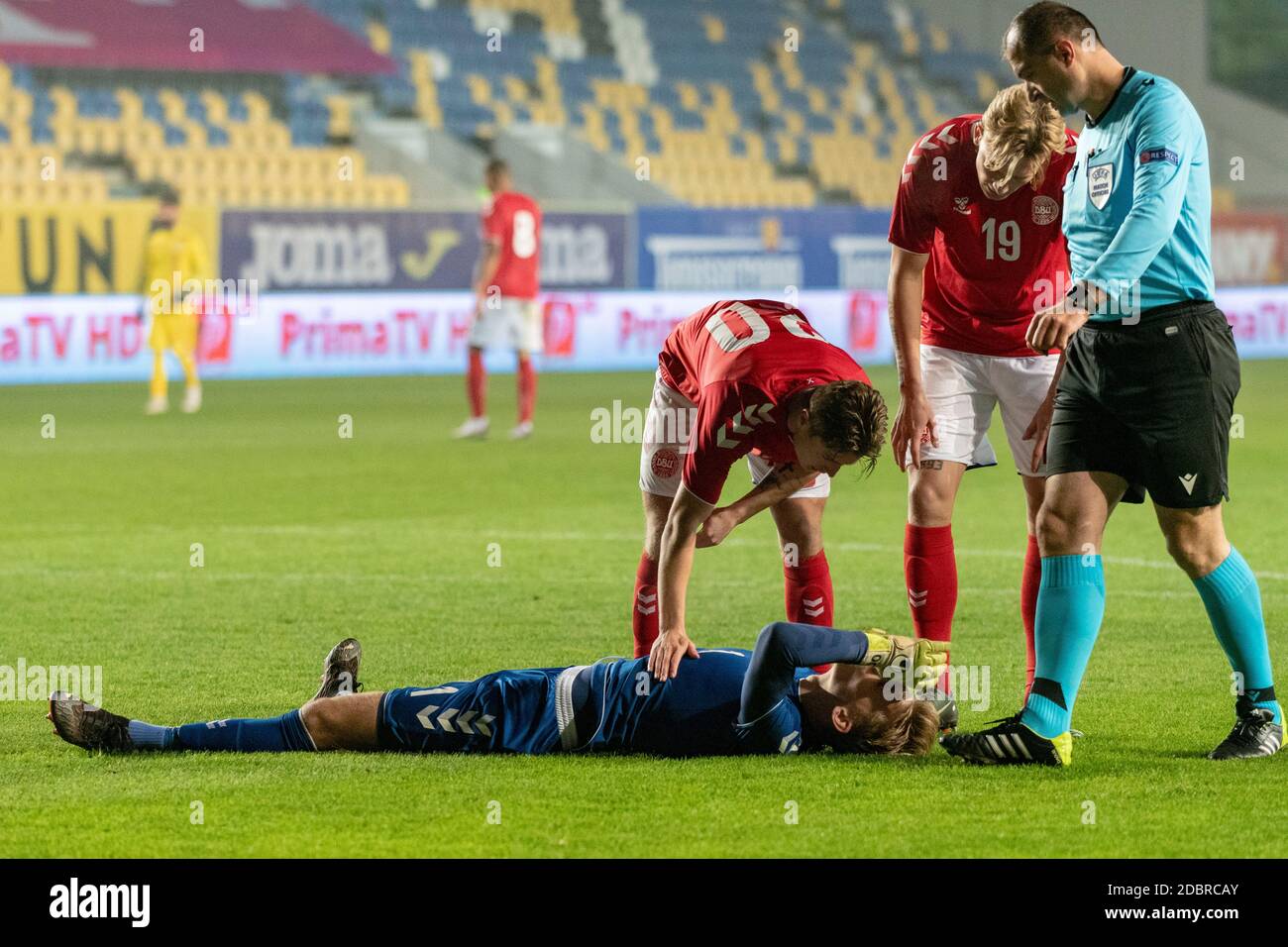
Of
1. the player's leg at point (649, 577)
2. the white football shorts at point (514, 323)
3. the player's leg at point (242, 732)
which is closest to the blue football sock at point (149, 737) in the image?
the player's leg at point (242, 732)

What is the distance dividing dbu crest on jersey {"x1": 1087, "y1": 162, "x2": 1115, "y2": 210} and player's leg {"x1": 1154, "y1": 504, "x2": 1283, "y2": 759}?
797 millimetres

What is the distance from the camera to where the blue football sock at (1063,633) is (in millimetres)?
5059

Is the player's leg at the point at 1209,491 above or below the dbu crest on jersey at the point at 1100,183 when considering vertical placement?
below

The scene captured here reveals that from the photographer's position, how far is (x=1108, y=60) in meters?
4.93

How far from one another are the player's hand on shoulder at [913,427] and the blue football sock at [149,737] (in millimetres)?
2214

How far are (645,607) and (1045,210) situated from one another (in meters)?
1.70

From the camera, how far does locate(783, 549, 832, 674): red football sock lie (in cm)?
608

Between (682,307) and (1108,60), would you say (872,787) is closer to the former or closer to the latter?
(1108,60)

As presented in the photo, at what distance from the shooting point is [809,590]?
611cm

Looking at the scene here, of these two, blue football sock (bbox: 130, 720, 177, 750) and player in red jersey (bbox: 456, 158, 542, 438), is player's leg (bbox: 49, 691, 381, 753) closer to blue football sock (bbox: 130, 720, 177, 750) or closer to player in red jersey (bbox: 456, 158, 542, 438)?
blue football sock (bbox: 130, 720, 177, 750)

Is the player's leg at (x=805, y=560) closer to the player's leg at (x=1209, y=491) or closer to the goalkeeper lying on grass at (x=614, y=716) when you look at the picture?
the goalkeeper lying on grass at (x=614, y=716)

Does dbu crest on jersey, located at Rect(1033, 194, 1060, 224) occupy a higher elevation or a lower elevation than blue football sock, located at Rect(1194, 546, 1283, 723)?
higher

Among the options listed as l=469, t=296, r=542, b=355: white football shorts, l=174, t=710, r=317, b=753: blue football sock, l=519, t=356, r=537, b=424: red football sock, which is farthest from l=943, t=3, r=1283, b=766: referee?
l=469, t=296, r=542, b=355: white football shorts
